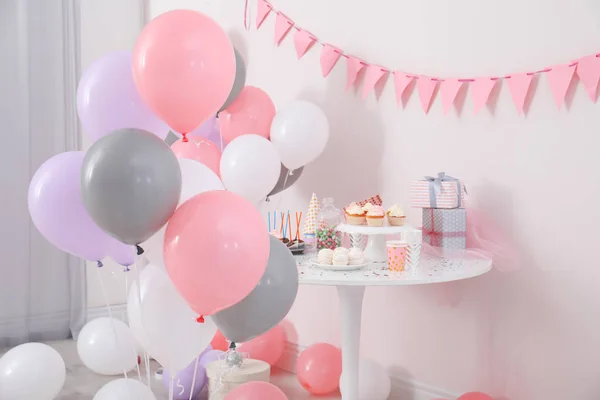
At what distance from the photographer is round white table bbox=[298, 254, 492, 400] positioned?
1980 mm

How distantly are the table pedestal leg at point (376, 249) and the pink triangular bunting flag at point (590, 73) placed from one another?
35.4 inches

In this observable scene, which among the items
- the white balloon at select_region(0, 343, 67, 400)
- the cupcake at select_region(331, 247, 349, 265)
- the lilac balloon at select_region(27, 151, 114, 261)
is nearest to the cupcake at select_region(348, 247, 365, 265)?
the cupcake at select_region(331, 247, 349, 265)

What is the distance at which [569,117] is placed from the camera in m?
2.32

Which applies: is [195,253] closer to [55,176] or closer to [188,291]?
[188,291]

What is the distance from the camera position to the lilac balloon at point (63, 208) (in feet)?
5.50

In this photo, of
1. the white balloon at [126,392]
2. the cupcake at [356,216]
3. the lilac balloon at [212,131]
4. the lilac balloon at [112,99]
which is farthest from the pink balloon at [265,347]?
the lilac balloon at [112,99]

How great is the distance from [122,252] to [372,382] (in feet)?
4.64

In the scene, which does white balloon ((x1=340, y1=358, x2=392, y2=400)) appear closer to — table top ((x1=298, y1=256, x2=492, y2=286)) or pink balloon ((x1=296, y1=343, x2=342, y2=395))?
pink balloon ((x1=296, y1=343, x2=342, y2=395))

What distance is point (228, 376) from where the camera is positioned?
111 inches

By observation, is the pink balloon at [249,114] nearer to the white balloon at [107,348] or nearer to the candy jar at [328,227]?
the candy jar at [328,227]

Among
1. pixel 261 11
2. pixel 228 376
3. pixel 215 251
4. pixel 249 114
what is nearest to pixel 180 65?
pixel 215 251

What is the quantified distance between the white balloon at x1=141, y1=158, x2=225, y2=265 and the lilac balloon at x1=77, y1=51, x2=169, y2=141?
0.17 m

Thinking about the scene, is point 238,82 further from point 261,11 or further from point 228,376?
point 228,376

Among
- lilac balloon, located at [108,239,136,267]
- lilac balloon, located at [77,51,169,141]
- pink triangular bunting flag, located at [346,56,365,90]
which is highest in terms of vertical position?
pink triangular bunting flag, located at [346,56,365,90]
